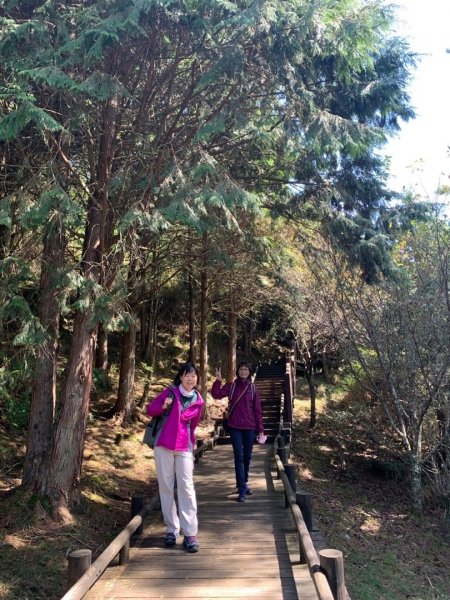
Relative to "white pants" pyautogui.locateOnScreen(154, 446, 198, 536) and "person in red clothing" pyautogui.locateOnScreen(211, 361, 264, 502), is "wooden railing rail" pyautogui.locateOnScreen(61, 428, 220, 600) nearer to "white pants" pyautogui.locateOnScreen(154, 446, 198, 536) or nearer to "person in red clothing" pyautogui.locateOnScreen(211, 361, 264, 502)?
"white pants" pyautogui.locateOnScreen(154, 446, 198, 536)

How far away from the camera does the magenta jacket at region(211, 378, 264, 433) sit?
7.44 metres

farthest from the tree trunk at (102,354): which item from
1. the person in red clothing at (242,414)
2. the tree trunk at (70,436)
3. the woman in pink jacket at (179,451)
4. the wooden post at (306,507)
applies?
the woman in pink jacket at (179,451)

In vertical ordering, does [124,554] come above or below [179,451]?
below

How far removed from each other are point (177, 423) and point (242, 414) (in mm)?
2221

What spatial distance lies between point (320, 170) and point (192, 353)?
10.3 metres

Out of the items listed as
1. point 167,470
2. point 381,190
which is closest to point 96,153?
point 381,190

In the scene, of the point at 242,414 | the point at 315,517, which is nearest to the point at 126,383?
the point at 315,517

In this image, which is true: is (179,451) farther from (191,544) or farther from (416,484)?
(416,484)

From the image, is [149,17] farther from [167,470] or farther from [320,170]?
[167,470]

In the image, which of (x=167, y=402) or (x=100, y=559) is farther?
(x=167, y=402)

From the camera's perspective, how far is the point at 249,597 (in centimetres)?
447

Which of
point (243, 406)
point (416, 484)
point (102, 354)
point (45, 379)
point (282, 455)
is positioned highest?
point (102, 354)

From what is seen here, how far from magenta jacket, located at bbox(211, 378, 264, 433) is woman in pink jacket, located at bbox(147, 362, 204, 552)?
1.82m

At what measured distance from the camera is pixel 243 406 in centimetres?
745
